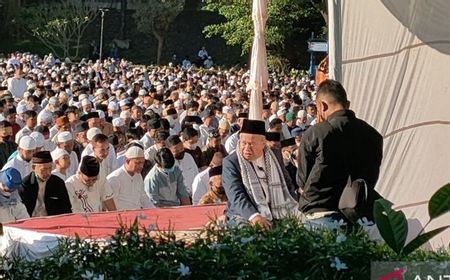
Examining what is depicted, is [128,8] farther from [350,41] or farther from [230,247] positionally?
[230,247]

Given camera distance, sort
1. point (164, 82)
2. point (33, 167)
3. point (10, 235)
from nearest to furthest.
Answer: point (10, 235), point (33, 167), point (164, 82)

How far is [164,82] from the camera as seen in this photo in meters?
25.2

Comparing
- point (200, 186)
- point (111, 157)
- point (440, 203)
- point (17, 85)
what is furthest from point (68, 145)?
point (17, 85)

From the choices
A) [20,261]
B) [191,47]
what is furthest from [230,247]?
[191,47]

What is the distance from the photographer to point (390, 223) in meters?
3.90

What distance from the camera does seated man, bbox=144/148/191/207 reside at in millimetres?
9430

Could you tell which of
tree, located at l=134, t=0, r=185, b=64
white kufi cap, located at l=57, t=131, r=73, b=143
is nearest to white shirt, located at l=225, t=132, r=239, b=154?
white kufi cap, located at l=57, t=131, r=73, b=143

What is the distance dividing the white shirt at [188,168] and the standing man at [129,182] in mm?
1226

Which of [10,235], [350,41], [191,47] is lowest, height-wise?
[191,47]

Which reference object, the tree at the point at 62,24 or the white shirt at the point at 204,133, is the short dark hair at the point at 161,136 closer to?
the white shirt at the point at 204,133

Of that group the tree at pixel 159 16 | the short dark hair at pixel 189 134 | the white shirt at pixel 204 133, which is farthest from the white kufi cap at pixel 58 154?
the tree at pixel 159 16

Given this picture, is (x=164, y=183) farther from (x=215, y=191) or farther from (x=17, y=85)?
(x=17, y=85)

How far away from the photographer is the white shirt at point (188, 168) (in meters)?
10.5

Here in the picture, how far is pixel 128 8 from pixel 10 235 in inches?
1775
